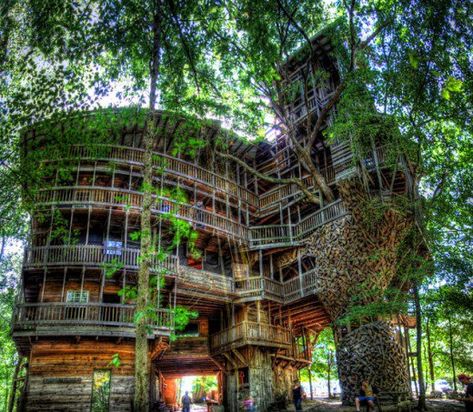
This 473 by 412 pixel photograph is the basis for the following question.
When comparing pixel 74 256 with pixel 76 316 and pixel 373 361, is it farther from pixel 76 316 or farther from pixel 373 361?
pixel 373 361

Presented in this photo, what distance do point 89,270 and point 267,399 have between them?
12052 mm

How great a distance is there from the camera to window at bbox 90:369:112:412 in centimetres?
1917

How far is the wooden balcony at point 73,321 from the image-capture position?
1836cm

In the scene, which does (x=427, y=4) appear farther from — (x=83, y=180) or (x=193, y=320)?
(x=193, y=320)

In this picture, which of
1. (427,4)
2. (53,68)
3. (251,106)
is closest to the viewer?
(427,4)

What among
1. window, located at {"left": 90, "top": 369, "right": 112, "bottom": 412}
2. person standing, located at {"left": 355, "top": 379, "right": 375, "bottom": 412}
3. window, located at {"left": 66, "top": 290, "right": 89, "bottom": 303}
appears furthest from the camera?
window, located at {"left": 66, "top": 290, "right": 89, "bottom": 303}

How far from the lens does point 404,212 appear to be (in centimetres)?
2008

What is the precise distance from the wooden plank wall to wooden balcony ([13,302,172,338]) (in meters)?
1.21

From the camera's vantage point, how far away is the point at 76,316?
20016 millimetres

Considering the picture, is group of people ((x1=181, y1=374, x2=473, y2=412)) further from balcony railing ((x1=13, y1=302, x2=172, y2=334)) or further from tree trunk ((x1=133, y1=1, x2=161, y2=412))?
tree trunk ((x1=133, y1=1, x2=161, y2=412))

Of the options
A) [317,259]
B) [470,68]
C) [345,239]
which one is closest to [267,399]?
[317,259]

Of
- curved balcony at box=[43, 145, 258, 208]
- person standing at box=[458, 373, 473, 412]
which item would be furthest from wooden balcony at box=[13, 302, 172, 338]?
person standing at box=[458, 373, 473, 412]

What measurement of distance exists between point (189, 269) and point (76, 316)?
19.9 ft

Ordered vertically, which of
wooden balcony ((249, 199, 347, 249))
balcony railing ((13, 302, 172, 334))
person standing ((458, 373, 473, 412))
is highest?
wooden balcony ((249, 199, 347, 249))
